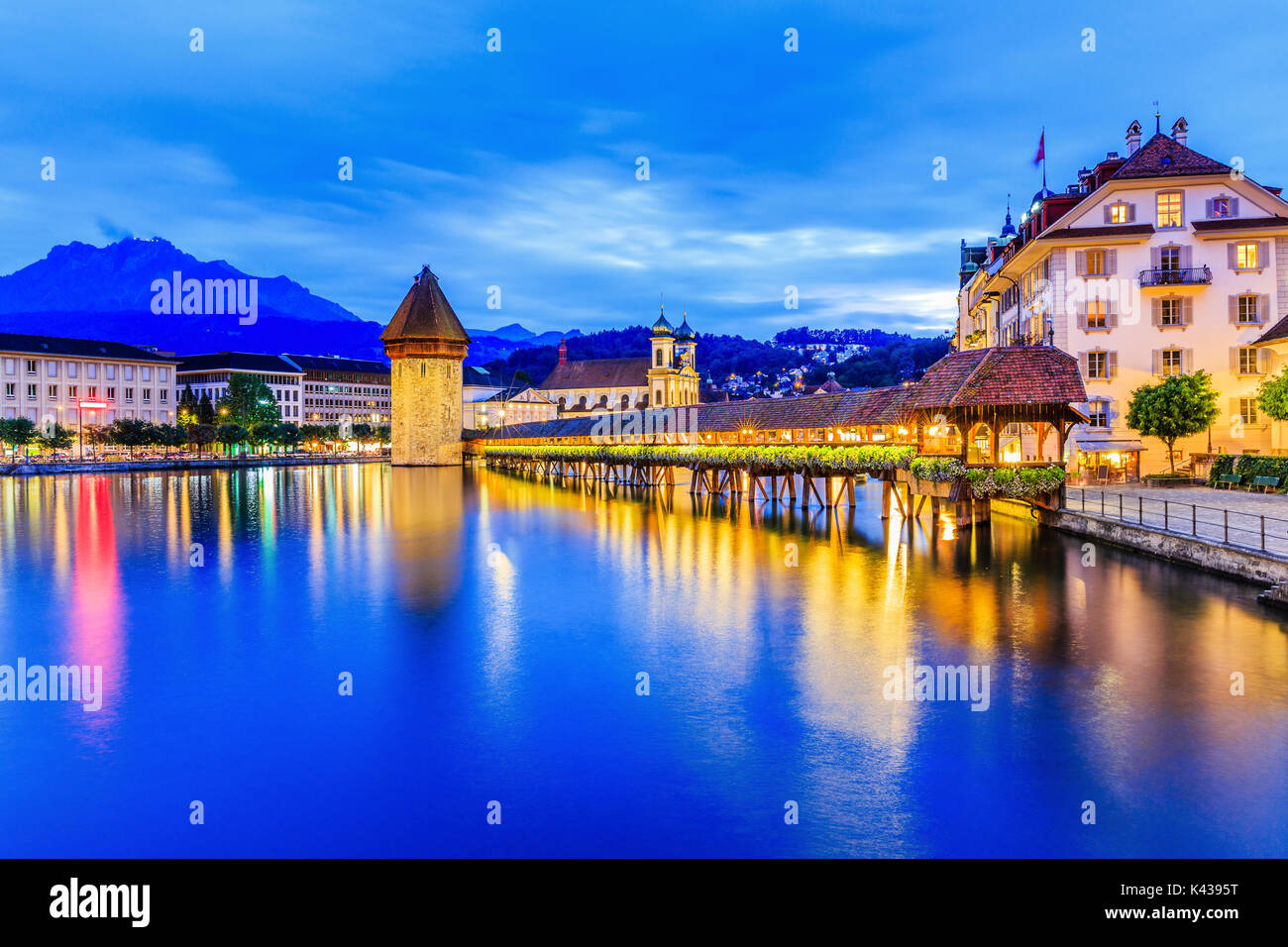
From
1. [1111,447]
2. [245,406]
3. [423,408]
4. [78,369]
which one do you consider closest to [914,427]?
[1111,447]

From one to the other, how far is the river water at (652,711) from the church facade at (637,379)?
316ft

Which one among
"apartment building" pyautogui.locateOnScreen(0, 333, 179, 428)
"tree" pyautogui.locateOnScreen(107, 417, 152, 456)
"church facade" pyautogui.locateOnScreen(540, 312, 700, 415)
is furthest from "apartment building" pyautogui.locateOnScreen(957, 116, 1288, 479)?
"apartment building" pyautogui.locateOnScreen(0, 333, 179, 428)

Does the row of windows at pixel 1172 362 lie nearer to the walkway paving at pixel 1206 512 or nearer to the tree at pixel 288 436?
the walkway paving at pixel 1206 512

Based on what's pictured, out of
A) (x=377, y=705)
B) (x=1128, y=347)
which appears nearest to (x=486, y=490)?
(x=1128, y=347)

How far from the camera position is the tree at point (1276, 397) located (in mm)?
30500

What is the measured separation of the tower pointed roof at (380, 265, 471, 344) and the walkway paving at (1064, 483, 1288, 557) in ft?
239

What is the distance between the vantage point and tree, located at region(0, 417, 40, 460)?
8300 cm

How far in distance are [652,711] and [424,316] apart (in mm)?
89077

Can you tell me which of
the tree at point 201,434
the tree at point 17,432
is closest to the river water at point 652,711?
the tree at point 17,432

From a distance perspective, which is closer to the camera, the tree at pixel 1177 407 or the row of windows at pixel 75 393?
the tree at pixel 1177 407

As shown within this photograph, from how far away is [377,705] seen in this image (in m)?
11.2

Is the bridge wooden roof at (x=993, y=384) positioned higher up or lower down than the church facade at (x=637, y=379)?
lower down
